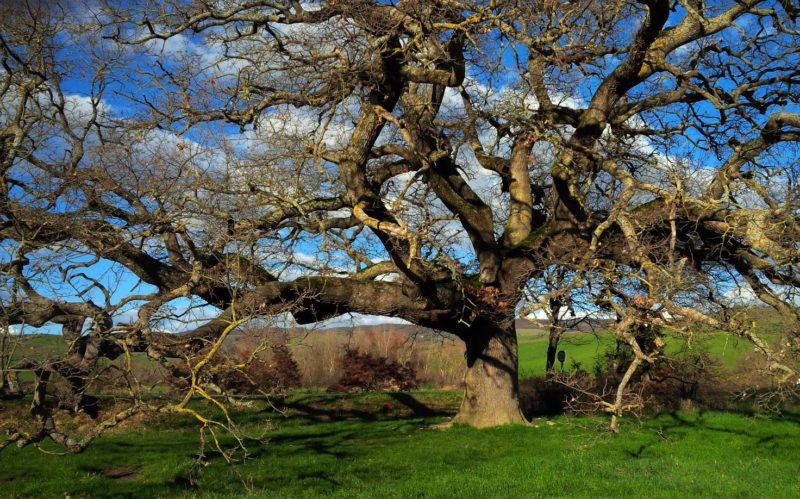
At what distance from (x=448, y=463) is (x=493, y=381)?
15.2ft

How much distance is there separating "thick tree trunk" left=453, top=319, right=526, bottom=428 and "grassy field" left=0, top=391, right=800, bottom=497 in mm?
715

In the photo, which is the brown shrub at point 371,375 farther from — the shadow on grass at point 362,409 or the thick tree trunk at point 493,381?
the thick tree trunk at point 493,381

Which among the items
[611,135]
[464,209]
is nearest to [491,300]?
[464,209]

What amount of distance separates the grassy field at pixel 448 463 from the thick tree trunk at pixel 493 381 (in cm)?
71

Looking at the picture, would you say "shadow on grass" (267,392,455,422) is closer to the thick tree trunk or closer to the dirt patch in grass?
the thick tree trunk

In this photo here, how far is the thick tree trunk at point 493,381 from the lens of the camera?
609 inches

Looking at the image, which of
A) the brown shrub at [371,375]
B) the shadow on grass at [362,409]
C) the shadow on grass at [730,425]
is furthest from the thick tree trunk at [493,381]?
the brown shrub at [371,375]

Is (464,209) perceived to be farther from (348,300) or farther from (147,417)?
(147,417)

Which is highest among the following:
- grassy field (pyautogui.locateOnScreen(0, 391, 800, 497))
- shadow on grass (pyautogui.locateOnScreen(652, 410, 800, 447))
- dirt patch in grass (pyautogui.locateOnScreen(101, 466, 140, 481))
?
shadow on grass (pyautogui.locateOnScreen(652, 410, 800, 447))

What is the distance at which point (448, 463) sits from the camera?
37.0 ft

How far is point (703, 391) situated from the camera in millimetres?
19609

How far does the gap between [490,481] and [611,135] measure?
1028cm

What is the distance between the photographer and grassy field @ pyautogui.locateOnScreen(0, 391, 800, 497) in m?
9.19

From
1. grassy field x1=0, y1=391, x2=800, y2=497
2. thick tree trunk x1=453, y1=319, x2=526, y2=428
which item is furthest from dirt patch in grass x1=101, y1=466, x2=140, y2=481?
thick tree trunk x1=453, y1=319, x2=526, y2=428
